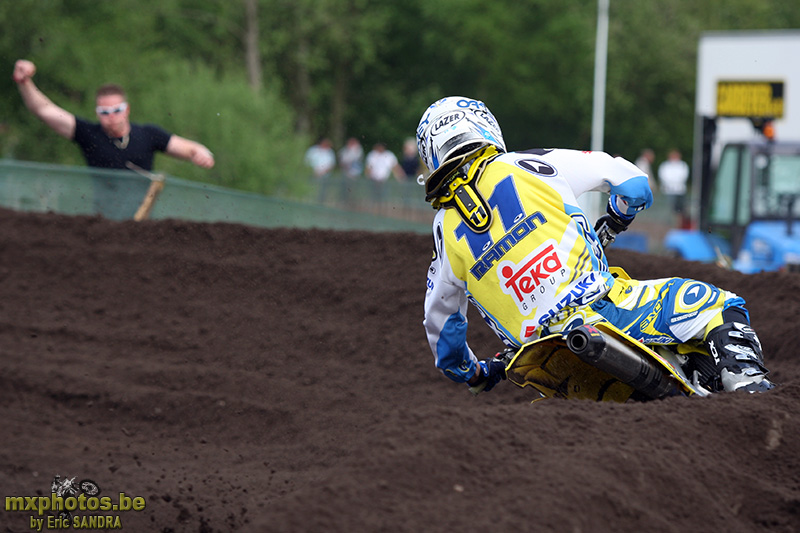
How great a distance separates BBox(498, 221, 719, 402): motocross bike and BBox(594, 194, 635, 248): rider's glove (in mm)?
218

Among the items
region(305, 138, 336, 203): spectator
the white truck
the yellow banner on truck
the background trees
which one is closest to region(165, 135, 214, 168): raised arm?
the white truck


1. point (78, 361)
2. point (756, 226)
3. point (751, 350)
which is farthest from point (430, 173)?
point (756, 226)

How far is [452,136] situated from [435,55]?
Answer: 38.5m

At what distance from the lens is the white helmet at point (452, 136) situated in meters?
4.66

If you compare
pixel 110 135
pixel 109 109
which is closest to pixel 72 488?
pixel 109 109

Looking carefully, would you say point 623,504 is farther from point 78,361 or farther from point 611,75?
point 611,75

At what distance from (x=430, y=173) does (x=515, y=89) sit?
36.5 m

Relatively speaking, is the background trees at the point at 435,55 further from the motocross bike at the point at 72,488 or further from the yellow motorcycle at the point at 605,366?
the yellow motorcycle at the point at 605,366

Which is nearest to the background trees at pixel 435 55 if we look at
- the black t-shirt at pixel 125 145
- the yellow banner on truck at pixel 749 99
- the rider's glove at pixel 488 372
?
the yellow banner on truck at pixel 749 99

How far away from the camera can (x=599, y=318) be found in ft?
14.7

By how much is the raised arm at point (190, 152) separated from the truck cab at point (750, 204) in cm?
625

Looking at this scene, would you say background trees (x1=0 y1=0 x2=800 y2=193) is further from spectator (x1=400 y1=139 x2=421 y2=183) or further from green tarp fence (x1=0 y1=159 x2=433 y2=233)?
green tarp fence (x1=0 y1=159 x2=433 y2=233)

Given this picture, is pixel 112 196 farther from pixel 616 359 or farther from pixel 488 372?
pixel 616 359

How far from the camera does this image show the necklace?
9.46m
